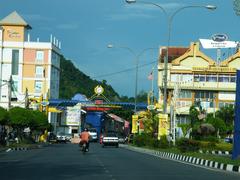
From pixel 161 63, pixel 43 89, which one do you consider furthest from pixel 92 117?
pixel 43 89

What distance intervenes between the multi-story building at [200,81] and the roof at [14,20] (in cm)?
3224

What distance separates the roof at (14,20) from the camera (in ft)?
381

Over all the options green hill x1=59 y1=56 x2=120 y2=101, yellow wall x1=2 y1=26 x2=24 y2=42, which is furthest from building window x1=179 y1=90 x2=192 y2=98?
green hill x1=59 y1=56 x2=120 y2=101

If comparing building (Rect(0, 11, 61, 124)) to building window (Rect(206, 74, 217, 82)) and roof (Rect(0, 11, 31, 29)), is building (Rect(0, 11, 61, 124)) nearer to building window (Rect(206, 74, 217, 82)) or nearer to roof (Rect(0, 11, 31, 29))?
roof (Rect(0, 11, 31, 29))

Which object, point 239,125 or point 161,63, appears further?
point 161,63

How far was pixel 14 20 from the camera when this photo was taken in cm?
11756

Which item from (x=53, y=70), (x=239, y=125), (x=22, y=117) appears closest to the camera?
(x=239, y=125)

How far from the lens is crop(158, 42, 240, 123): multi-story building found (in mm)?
94188

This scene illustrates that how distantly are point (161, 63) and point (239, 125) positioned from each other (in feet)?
234

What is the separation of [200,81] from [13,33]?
40951mm

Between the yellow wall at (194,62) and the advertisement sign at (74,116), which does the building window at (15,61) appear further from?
the yellow wall at (194,62)

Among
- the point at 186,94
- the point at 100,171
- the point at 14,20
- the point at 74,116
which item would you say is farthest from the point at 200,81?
the point at 100,171

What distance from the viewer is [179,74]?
316 ft

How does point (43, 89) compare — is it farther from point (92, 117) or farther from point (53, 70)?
point (92, 117)
